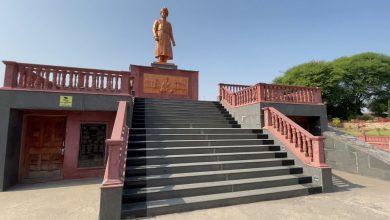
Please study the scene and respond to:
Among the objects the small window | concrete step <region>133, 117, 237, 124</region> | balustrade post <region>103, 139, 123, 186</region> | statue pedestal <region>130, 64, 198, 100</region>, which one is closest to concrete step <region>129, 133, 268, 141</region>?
concrete step <region>133, 117, 237, 124</region>

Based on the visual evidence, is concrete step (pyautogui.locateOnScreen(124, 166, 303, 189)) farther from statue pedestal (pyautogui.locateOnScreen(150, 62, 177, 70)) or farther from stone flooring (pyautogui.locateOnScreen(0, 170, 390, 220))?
statue pedestal (pyautogui.locateOnScreen(150, 62, 177, 70))

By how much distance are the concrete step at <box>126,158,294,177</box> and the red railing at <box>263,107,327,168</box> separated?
0.46 m

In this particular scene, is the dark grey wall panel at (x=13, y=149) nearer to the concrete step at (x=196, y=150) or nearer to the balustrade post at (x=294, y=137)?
the concrete step at (x=196, y=150)

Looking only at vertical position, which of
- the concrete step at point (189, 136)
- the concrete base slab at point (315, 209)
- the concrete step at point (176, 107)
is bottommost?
the concrete base slab at point (315, 209)

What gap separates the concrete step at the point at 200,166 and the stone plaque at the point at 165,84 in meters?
7.22

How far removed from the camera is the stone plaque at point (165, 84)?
12.0m

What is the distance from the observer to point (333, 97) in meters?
34.4

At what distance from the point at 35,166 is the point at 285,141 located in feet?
28.8

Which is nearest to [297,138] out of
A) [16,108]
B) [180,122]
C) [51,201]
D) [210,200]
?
[210,200]

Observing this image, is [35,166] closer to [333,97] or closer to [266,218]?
[266,218]

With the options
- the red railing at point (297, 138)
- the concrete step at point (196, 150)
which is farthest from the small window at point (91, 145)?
the red railing at point (297, 138)

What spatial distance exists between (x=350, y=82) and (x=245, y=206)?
41.4 meters

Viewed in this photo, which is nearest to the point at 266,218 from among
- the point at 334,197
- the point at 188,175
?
the point at 188,175

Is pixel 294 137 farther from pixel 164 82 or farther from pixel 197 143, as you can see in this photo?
pixel 164 82
